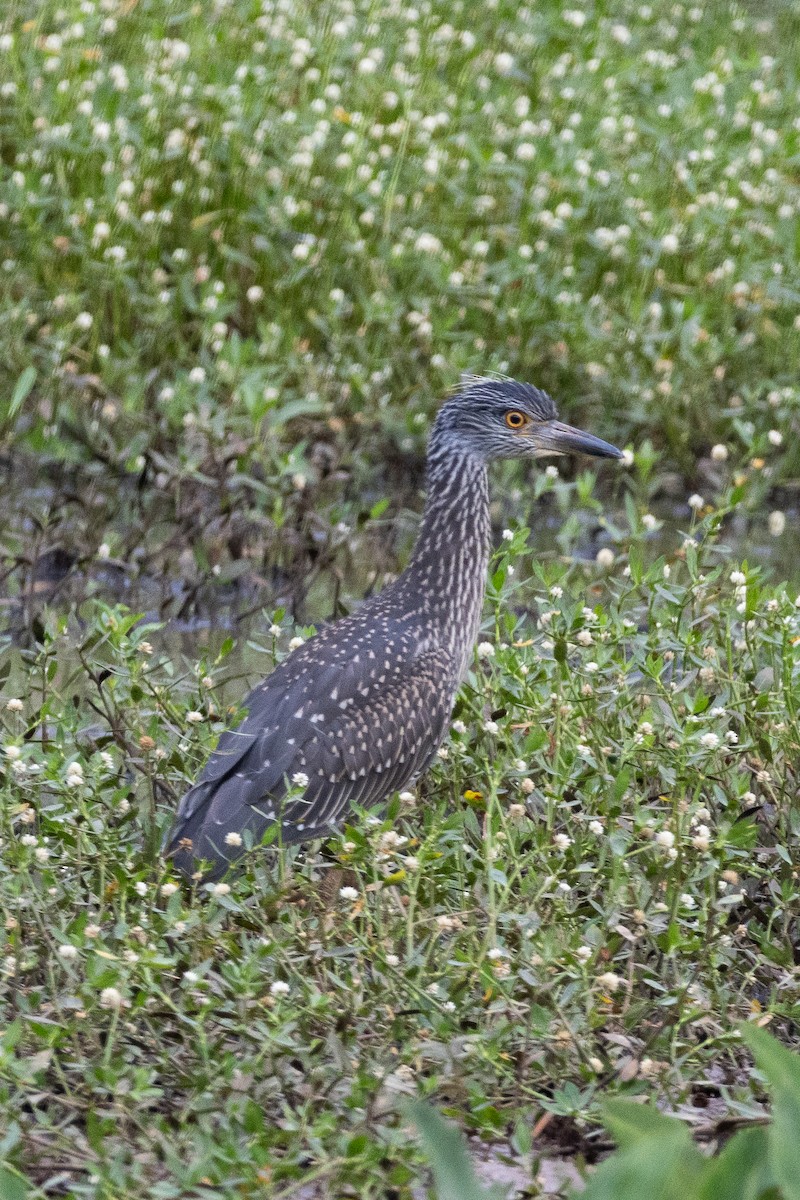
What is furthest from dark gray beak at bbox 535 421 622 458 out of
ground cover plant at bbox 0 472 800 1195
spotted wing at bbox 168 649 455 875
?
spotted wing at bbox 168 649 455 875

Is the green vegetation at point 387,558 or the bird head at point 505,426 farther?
the bird head at point 505,426

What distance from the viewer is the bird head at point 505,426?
6.26 meters

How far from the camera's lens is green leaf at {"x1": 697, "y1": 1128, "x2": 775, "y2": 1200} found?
3.31 m

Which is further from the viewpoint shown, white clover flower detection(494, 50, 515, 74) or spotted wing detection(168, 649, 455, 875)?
white clover flower detection(494, 50, 515, 74)

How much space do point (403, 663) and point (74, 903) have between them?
1283 mm

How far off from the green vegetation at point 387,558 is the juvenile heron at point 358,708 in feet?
0.42

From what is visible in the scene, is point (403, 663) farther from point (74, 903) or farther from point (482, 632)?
point (74, 903)

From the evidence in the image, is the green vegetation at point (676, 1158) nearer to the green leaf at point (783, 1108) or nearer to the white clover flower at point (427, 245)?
the green leaf at point (783, 1108)

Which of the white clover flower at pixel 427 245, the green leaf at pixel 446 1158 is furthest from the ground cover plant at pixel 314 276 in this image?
the green leaf at pixel 446 1158

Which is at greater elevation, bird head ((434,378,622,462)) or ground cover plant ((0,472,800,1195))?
bird head ((434,378,622,462))

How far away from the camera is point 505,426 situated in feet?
20.6

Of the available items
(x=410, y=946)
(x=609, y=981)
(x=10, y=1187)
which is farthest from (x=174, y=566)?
(x=10, y=1187)

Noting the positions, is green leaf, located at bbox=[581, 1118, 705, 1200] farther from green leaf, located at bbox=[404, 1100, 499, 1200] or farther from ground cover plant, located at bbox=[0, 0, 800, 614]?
ground cover plant, located at bbox=[0, 0, 800, 614]

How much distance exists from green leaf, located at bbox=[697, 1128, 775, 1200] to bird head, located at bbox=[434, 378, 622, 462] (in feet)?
10.4
